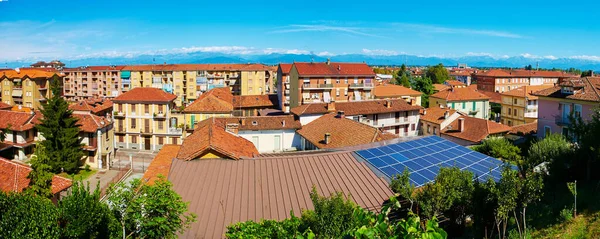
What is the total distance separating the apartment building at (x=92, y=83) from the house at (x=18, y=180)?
87549 millimetres

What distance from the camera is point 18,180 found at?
23.8 m

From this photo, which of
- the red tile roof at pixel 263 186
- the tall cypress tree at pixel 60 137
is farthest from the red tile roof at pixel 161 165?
the tall cypress tree at pixel 60 137

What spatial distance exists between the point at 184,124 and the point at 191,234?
139 feet

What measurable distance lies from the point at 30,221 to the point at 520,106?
213 ft

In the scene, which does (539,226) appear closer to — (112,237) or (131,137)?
(112,237)

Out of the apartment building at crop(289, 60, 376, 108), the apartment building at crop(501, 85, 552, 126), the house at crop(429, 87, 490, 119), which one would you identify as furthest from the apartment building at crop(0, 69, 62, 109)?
the apartment building at crop(501, 85, 552, 126)

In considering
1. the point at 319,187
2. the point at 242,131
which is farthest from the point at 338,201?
the point at 242,131

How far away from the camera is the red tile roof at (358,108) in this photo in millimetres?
43806

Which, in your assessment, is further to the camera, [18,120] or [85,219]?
[18,120]

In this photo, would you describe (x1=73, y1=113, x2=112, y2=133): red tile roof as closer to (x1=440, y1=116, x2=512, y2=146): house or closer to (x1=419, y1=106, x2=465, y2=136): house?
(x1=419, y1=106, x2=465, y2=136): house

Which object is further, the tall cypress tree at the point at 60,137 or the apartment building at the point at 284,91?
the apartment building at the point at 284,91

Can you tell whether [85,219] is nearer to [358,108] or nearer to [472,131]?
[472,131]

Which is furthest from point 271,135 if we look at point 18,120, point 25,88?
point 25,88

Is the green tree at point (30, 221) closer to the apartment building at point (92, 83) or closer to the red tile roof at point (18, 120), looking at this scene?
the red tile roof at point (18, 120)
